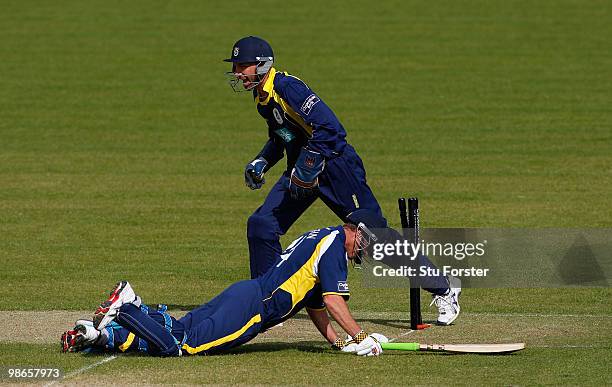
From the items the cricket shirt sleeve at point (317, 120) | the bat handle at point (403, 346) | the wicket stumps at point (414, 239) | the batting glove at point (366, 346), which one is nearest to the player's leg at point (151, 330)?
the batting glove at point (366, 346)

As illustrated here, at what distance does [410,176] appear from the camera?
67.6 ft

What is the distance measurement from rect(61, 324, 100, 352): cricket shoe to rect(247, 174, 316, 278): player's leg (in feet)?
6.42

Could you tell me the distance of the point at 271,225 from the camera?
37.5 feet

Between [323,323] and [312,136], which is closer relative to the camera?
[323,323]

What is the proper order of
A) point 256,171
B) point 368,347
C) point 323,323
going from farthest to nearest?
point 256,171
point 323,323
point 368,347

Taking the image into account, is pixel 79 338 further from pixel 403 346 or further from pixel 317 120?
pixel 317 120

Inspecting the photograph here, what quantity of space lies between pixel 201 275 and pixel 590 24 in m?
18.8

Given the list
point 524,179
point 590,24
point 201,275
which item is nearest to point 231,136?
point 524,179

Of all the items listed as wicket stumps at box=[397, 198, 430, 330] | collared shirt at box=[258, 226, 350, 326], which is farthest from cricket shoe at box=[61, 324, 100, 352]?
wicket stumps at box=[397, 198, 430, 330]

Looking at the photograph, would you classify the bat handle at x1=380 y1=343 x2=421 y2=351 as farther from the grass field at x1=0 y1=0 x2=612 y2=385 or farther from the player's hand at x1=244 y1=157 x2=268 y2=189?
the player's hand at x1=244 y1=157 x2=268 y2=189

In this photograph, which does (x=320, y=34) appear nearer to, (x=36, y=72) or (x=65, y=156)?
(x=36, y=72)

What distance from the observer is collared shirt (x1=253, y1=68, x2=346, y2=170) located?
11070mm

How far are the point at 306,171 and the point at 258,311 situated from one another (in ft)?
4.97

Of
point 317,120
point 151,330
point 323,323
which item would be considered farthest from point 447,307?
point 151,330
